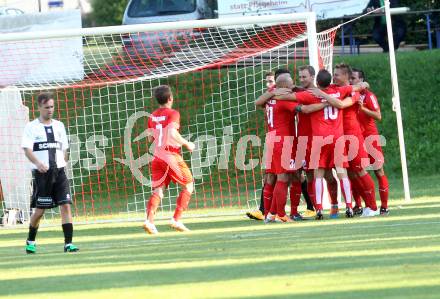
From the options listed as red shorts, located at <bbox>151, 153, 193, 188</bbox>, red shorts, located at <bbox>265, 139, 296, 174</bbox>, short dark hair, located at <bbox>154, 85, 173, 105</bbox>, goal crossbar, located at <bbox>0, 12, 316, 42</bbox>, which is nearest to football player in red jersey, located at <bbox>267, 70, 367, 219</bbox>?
red shorts, located at <bbox>265, 139, 296, 174</bbox>

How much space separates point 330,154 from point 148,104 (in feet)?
32.5

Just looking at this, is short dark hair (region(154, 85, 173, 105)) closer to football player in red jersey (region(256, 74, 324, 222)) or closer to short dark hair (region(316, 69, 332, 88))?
football player in red jersey (region(256, 74, 324, 222))

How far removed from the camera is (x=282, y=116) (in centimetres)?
1466

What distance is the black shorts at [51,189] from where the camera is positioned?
1231cm

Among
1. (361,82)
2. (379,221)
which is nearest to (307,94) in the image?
(361,82)

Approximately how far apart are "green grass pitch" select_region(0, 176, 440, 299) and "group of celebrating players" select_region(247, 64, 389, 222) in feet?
1.71

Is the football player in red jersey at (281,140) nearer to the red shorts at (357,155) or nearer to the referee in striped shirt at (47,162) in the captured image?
the red shorts at (357,155)

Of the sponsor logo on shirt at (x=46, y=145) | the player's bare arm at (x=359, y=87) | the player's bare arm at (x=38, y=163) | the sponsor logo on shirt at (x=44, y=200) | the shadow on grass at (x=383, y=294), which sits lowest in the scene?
the shadow on grass at (x=383, y=294)

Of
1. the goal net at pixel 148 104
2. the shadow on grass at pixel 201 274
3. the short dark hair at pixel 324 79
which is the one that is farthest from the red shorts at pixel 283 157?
the shadow on grass at pixel 201 274

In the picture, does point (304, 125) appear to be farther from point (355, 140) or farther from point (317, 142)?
point (355, 140)

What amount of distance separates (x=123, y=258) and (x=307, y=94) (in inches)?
175

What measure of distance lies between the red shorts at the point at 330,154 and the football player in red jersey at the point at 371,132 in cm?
60

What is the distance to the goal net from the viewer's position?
2052 cm

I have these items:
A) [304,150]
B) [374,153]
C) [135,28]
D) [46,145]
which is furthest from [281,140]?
[46,145]
